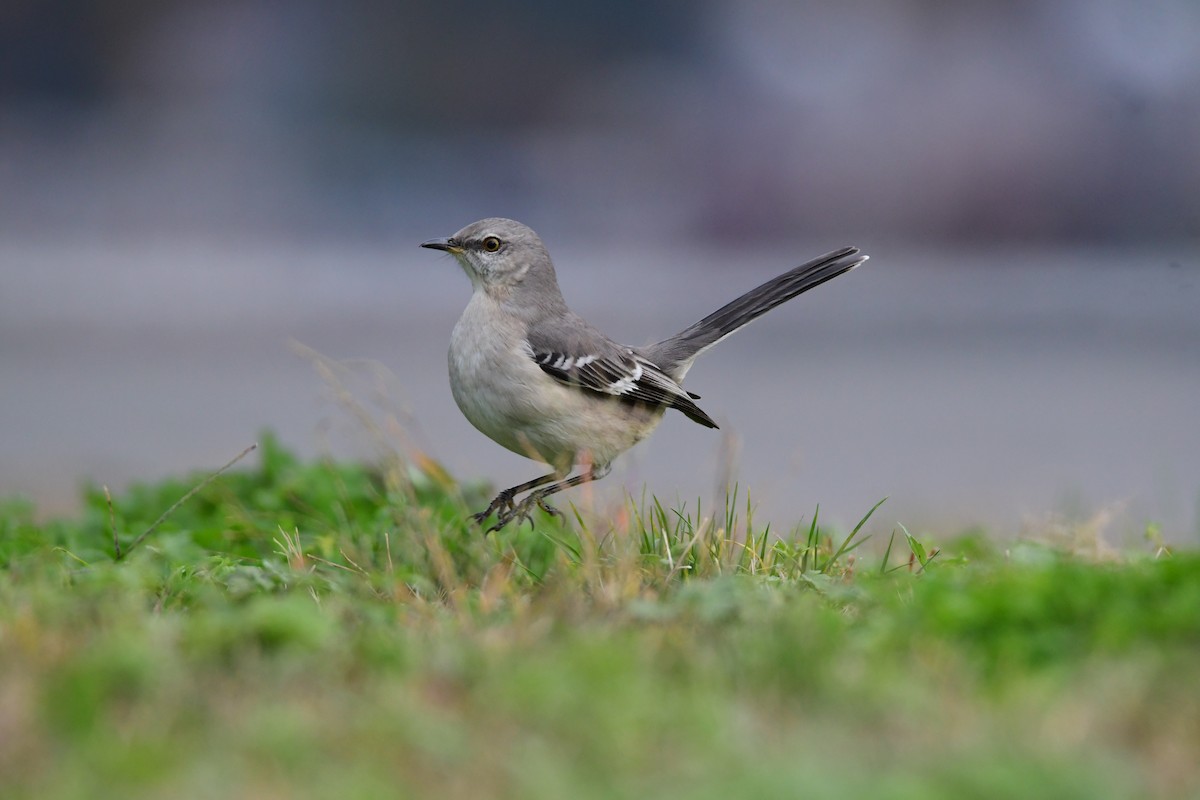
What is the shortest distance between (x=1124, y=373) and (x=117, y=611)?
37.5 feet

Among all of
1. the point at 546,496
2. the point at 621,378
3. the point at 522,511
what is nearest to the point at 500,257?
the point at 621,378

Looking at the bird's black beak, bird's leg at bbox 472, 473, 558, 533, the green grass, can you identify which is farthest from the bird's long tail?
the green grass

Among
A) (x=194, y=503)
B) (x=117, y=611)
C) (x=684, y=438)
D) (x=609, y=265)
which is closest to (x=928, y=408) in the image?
(x=684, y=438)

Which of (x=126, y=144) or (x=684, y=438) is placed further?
(x=126, y=144)

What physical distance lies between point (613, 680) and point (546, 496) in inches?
115

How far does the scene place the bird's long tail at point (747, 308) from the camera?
7004mm

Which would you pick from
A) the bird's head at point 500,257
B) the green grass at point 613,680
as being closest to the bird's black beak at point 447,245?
the bird's head at point 500,257

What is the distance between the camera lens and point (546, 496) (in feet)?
20.6

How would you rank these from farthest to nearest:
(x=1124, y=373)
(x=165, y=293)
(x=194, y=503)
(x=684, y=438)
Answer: (x=165, y=293) < (x=1124, y=373) < (x=684, y=438) < (x=194, y=503)

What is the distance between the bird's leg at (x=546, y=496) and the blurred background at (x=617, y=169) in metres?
7.61

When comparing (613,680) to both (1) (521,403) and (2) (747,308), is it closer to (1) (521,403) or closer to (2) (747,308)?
(1) (521,403)

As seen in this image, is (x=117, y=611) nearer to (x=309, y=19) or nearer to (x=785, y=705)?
(x=785, y=705)

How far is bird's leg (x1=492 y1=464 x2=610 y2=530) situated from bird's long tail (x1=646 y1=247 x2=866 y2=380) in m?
0.72

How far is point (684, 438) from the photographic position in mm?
12023
